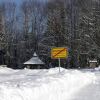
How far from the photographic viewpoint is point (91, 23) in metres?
78.6

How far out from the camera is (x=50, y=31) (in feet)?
266

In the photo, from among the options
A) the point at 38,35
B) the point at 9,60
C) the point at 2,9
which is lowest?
the point at 9,60

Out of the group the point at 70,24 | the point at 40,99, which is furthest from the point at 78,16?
the point at 40,99

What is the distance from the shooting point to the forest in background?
76625mm

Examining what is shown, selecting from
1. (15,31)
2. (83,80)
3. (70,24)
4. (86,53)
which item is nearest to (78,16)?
(70,24)

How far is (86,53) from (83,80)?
51250 mm

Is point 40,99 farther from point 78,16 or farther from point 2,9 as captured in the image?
point 2,9

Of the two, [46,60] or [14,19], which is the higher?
[14,19]

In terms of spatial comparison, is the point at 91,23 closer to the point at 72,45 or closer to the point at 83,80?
the point at 72,45

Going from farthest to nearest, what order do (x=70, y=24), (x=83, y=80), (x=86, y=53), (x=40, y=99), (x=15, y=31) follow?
(x=15, y=31), (x=70, y=24), (x=86, y=53), (x=83, y=80), (x=40, y=99)

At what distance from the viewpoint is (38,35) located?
3292 inches

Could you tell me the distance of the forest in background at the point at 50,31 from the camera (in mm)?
76625

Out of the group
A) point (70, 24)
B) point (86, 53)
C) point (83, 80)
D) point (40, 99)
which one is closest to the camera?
point (40, 99)

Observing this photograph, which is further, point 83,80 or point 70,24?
point 70,24
